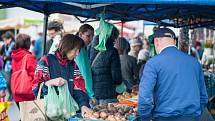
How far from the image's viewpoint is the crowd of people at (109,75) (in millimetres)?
4113

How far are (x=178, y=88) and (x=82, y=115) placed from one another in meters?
1.12

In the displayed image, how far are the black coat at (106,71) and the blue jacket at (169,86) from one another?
208cm

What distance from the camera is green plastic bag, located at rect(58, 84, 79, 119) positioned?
4.65 m

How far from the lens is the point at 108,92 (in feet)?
21.0

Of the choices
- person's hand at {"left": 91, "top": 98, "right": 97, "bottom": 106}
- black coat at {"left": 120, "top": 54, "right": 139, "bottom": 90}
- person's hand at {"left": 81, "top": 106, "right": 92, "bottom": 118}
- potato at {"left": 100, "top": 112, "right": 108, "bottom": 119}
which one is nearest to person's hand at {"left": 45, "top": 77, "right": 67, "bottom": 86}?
person's hand at {"left": 81, "top": 106, "right": 92, "bottom": 118}

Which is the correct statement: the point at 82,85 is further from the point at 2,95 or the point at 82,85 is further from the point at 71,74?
the point at 2,95

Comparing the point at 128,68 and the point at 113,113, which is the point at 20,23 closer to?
the point at 128,68

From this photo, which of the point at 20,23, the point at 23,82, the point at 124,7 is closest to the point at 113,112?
the point at 23,82

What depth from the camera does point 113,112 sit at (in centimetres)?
484

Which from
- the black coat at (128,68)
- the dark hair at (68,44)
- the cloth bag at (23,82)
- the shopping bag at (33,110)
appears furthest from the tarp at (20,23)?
the shopping bag at (33,110)

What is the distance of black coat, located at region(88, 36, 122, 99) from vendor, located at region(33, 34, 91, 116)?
144cm

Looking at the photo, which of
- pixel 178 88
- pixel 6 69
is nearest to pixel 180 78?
pixel 178 88

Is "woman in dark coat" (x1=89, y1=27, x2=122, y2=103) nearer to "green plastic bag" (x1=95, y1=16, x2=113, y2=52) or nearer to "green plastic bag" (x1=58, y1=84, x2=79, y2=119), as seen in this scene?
"green plastic bag" (x1=95, y1=16, x2=113, y2=52)

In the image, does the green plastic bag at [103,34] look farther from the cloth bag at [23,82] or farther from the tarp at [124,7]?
the cloth bag at [23,82]
